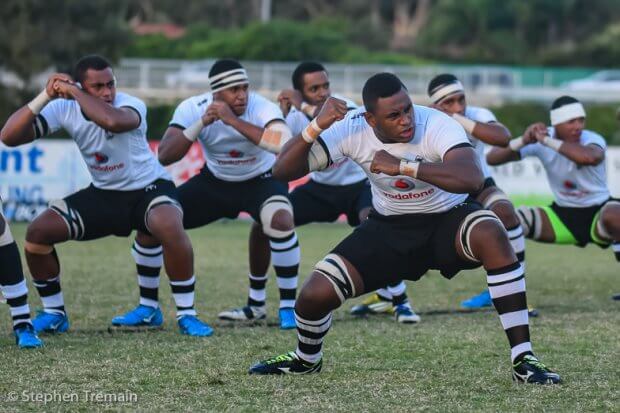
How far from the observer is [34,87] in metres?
38.0

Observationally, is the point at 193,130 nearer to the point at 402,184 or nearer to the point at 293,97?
the point at 293,97

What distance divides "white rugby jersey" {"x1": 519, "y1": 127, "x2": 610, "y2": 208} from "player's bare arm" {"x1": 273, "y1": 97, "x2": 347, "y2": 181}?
4.83m

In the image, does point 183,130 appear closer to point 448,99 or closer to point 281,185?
point 281,185

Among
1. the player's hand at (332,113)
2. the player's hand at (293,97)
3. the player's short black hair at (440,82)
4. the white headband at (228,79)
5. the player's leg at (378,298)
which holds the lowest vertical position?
the player's leg at (378,298)

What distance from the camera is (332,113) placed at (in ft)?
25.4

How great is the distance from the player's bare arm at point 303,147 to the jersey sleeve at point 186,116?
275cm

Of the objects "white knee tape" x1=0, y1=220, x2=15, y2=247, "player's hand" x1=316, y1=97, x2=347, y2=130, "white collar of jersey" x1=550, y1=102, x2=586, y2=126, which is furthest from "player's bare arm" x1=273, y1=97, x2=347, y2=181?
"white collar of jersey" x1=550, y1=102, x2=586, y2=126

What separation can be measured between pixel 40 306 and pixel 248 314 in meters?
2.31

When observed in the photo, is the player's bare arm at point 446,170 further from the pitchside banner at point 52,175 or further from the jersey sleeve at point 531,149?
the pitchside banner at point 52,175

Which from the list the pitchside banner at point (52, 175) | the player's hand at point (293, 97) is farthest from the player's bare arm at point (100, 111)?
the pitchside banner at point (52, 175)

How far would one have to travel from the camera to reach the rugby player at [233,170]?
1062 centimetres

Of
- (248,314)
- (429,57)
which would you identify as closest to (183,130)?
(248,314)

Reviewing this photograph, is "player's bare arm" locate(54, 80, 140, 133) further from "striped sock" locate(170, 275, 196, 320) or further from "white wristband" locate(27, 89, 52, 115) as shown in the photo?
"striped sock" locate(170, 275, 196, 320)

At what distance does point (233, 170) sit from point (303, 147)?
10.6ft
